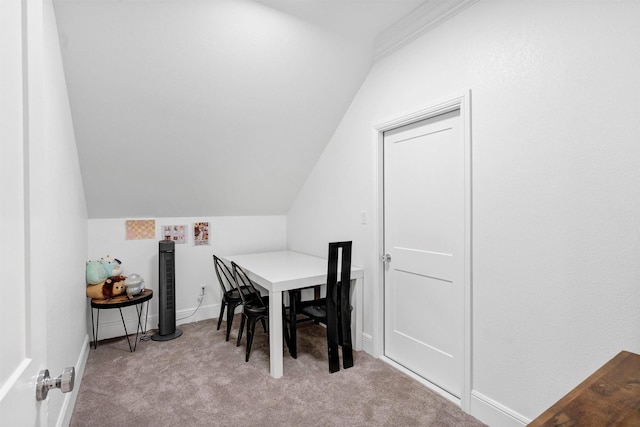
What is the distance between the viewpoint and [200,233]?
146 inches

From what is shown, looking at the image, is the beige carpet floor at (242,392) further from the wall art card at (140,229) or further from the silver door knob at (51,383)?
the silver door knob at (51,383)

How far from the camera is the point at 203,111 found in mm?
2711

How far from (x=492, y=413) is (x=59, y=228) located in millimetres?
2702

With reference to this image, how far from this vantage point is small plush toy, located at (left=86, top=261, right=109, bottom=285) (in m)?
2.89

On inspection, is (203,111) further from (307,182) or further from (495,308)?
(495,308)

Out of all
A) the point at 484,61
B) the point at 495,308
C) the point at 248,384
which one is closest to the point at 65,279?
the point at 248,384

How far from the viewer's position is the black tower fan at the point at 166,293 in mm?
3164

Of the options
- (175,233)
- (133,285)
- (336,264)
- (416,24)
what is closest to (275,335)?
(336,264)

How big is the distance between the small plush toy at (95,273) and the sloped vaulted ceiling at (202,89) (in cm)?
53

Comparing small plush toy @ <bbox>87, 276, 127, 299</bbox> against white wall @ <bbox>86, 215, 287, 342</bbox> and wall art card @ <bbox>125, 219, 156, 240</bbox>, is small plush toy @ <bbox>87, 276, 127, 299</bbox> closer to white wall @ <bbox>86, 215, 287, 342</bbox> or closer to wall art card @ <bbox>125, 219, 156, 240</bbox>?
white wall @ <bbox>86, 215, 287, 342</bbox>

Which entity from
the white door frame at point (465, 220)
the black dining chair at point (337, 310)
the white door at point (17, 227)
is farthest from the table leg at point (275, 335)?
the white door at point (17, 227)

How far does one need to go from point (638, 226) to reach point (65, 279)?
2.98m

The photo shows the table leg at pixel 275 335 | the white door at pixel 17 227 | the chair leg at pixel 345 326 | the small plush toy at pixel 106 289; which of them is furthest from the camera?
the small plush toy at pixel 106 289

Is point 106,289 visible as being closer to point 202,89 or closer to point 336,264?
point 202,89
